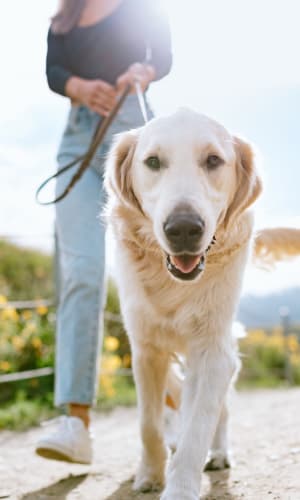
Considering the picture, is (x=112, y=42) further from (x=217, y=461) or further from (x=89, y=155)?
(x=217, y=461)

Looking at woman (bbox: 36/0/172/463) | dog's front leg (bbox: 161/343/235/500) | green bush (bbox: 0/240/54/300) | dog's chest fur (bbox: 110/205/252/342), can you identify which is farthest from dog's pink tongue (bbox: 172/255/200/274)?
green bush (bbox: 0/240/54/300)

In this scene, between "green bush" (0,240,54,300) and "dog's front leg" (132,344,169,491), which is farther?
"green bush" (0,240,54,300)

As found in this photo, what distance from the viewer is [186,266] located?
2.29 meters

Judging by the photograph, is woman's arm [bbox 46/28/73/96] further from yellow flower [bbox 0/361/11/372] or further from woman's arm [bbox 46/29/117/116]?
yellow flower [bbox 0/361/11/372]

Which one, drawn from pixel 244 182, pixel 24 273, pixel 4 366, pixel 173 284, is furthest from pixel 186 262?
pixel 24 273

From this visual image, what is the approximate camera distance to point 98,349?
3443mm

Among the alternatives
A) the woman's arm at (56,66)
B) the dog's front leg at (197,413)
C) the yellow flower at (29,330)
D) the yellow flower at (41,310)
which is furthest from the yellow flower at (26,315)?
the dog's front leg at (197,413)

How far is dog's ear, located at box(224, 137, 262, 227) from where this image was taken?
2557 millimetres

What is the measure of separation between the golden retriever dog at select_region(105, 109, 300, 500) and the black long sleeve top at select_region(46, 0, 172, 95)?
0.91 metres

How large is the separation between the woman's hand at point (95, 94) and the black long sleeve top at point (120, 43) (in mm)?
120

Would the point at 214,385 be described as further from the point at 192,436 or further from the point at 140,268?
the point at 140,268

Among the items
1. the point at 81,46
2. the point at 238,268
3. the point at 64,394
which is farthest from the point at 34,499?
the point at 81,46

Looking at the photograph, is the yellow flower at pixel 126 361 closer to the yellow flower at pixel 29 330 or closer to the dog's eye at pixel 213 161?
the yellow flower at pixel 29 330

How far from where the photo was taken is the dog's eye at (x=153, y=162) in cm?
244
